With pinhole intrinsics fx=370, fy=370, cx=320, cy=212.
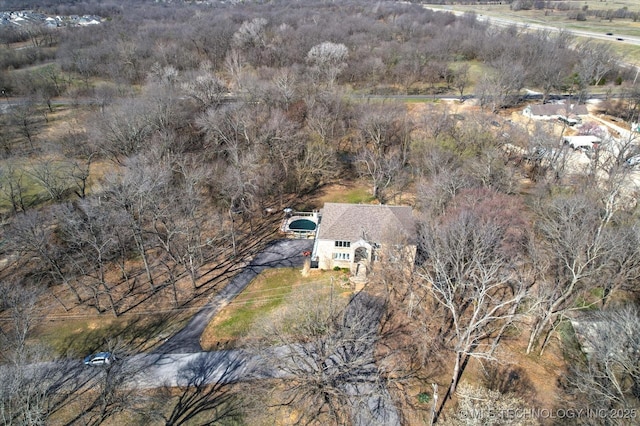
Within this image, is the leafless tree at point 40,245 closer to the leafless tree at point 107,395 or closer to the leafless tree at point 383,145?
the leafless tree at point 107,395

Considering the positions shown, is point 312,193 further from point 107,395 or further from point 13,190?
point 13,190

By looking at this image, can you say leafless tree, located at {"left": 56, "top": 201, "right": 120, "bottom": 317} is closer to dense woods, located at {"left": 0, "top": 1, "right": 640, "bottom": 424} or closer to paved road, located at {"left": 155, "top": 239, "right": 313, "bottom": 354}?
dense woods, located at {"left": 0, "top": 1, "right": 640, "bottom": 424}

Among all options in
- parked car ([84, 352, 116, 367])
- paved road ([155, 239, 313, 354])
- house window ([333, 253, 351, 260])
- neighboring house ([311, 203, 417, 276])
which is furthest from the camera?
house window ([333, 253, 351, 260])

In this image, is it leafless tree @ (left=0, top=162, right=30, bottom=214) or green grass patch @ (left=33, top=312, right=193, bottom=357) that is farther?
leafless tree @ (left=0, top=162, right=30, bottom=214)

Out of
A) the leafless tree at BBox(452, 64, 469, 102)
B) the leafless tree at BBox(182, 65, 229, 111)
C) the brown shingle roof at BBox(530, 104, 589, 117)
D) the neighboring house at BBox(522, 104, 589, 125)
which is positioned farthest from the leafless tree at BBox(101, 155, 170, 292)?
the leafless tree at BBox(452, 64, 469, 102)

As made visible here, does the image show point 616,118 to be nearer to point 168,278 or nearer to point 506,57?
point 506,57

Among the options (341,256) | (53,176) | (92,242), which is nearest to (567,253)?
(341,256)

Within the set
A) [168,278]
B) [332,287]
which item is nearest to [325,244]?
[332,287]
